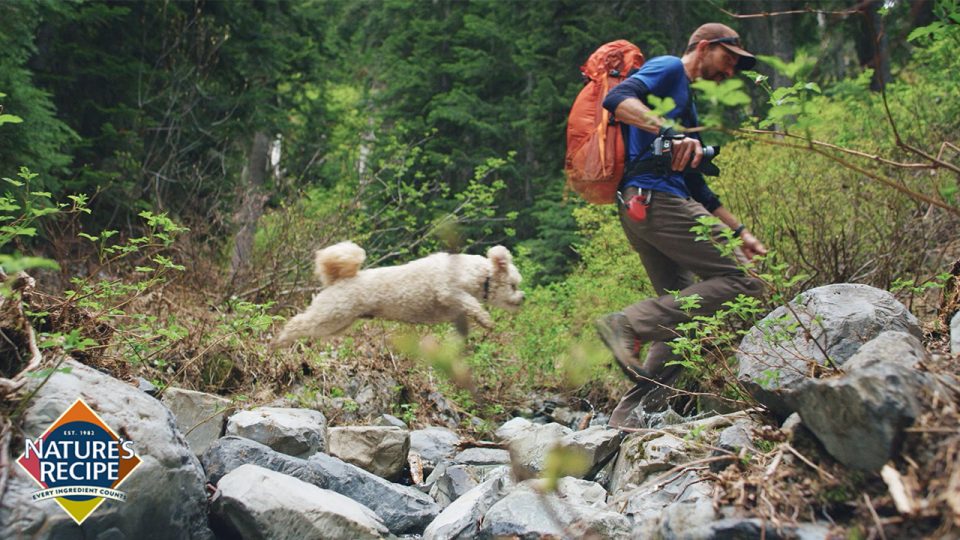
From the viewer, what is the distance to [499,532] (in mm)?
3758

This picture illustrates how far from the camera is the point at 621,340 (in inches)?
199

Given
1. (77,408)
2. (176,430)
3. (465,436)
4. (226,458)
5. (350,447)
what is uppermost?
(77,408)

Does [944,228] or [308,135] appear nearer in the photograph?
[944,228]

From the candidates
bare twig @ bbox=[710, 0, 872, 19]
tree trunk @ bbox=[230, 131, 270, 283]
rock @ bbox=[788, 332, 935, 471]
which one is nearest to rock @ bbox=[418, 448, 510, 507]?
rock @ bbox=[788, 332, 935, 471]

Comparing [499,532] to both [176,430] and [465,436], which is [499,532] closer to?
[176,430]

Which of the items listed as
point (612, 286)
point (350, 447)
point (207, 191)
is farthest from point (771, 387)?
point (207, 191)

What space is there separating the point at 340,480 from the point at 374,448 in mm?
737

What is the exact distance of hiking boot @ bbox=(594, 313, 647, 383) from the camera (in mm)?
5012

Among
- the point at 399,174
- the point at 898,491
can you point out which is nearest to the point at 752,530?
the point at 898,491

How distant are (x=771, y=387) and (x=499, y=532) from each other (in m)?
1.39

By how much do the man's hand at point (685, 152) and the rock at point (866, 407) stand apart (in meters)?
2.17

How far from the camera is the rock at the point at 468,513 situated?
400 centimetres

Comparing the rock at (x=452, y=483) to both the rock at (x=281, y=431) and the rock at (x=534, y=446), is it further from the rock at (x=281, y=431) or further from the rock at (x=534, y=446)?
the rock at (x=281, y=431)

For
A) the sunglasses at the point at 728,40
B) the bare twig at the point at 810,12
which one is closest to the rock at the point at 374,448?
the sunglasses at the point at 728,40
